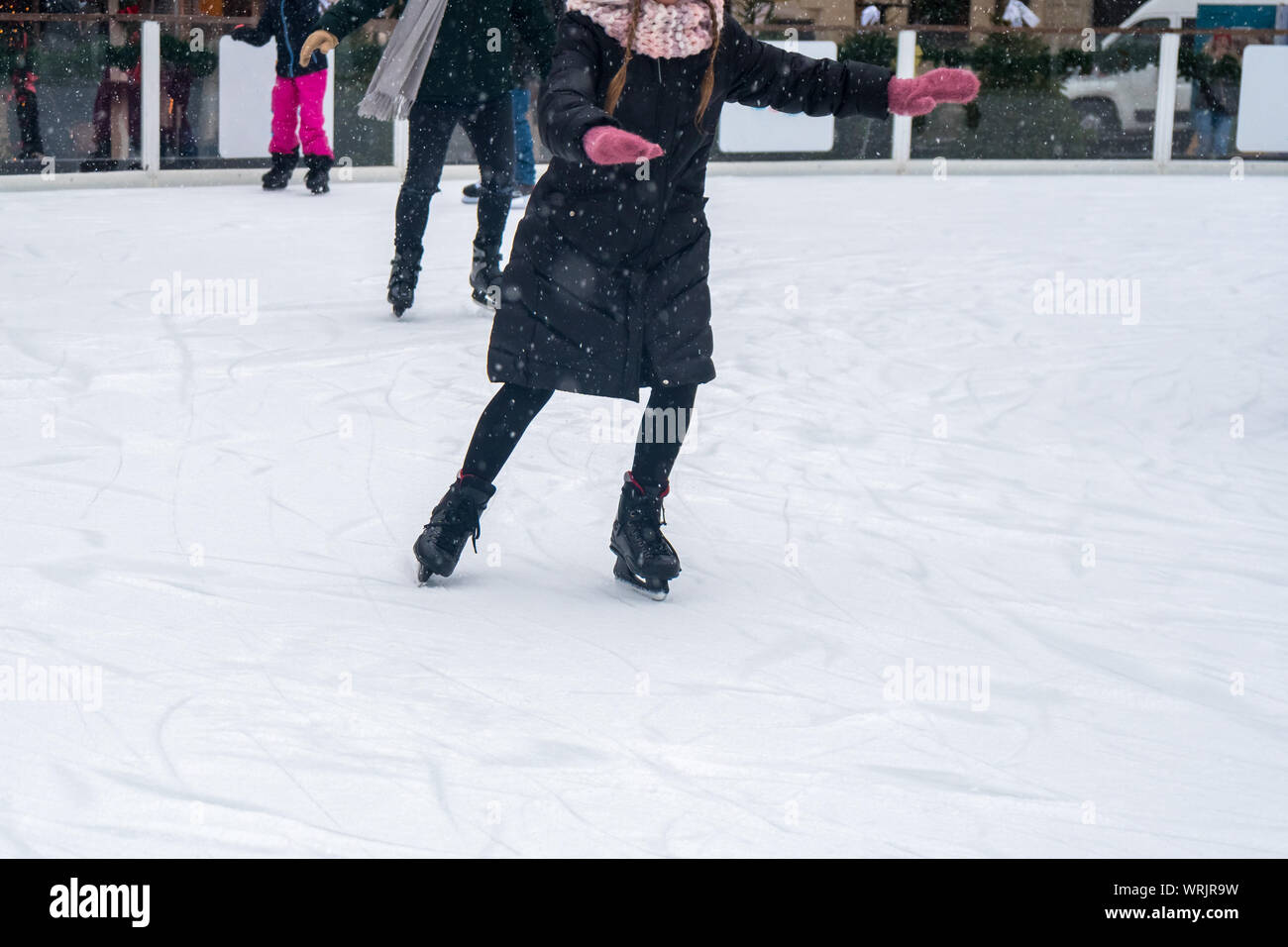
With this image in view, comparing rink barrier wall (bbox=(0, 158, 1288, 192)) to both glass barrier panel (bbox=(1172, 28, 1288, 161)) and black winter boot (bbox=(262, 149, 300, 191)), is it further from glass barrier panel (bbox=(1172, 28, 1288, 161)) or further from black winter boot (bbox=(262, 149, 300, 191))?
black winter boot (bbox=(262, 149, 300, 191))

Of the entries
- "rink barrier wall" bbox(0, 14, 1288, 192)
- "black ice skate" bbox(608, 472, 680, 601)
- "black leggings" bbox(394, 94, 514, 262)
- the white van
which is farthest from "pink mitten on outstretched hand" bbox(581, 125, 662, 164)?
the white van

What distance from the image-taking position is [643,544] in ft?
9.35

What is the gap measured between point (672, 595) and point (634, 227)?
65cm

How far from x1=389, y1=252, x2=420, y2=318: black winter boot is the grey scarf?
20.6 inches

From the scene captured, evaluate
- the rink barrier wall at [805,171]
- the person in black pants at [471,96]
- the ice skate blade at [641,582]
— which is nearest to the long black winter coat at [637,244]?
the ice skate blade at [641,582]

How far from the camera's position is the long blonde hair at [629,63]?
257cm

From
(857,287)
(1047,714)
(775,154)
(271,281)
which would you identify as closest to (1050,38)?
(775,154)

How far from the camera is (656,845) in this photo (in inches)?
74.5

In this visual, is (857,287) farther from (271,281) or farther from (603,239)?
(603,239)

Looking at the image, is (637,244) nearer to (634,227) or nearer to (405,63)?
(634,227)

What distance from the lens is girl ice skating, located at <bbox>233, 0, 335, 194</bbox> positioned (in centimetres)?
915

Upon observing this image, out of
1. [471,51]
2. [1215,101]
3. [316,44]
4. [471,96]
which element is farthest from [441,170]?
[1215,101]
